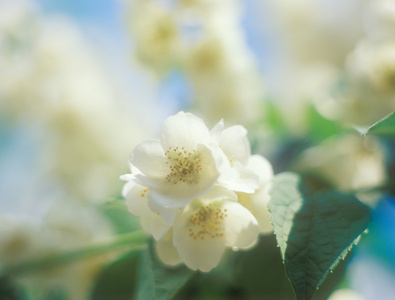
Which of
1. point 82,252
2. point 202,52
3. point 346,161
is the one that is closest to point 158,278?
point 82,252

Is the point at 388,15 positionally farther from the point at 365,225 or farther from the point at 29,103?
the point at 29,103

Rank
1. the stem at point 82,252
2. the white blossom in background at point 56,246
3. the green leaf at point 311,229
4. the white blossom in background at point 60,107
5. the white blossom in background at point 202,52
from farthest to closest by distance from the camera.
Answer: the white blossom in background at point 60,107 < the white blossom in background at point 202,52 < the white blossom in background at point 56,246 < the stem at point 82,252 < the green leaf at point 311,229

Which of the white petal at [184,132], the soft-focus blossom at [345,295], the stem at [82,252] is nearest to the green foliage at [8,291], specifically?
the stem at [82,252]

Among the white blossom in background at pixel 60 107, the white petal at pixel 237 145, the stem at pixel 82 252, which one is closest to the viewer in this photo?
the white petal at pixel 237 145

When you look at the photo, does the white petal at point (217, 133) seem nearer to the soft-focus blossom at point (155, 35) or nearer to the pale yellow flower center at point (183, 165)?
the pale yellow flower center at point (183, 165)

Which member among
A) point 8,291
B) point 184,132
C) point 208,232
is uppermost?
point 184,132

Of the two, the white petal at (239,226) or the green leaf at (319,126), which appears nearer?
the white petal at (239,226)

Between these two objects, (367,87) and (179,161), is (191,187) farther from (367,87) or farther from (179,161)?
(367,87)

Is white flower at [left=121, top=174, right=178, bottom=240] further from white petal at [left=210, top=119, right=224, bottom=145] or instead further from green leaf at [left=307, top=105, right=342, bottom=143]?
green leaf at [left=307, top=105, right=342, bottom=143]
